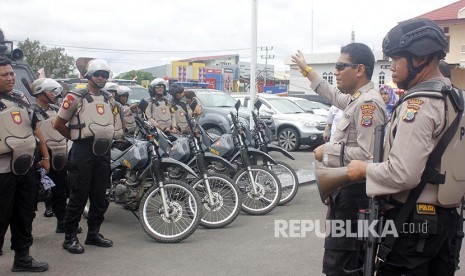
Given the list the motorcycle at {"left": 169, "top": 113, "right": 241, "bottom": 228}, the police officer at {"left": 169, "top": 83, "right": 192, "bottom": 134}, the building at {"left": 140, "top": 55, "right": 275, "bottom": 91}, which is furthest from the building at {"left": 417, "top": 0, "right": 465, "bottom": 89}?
the motorcycle at {"left": 169, "top": 113, "right": 241, "bottom": 228}

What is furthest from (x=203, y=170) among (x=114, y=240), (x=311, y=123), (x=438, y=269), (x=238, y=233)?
(x=311, y=123)

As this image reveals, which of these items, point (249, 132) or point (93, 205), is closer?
point (93, 205)

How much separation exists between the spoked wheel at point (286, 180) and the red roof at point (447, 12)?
2940cm

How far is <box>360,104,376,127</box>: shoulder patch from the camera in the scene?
2.98m

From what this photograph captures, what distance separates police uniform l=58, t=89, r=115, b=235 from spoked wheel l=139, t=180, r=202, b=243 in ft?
2.04

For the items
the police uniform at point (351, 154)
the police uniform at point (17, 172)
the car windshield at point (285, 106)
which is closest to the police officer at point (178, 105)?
the police uniform at point (17, 172)

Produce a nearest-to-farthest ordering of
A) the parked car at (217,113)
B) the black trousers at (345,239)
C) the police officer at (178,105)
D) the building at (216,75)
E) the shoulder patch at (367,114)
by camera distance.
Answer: the black trousers at (345,239) → the shoulder patch at (367,114) → the police officer at (178,105) → the parked car at (217,113) → the building at (216,75)

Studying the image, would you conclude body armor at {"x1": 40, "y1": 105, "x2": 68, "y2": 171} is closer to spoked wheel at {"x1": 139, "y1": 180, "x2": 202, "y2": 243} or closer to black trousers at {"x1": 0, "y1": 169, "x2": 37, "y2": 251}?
spoked wheel at {"x1": 139, "y1": 180, "x2": 202, "y2": 243}

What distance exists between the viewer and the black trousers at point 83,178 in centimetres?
503

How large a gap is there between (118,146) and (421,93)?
4.94 m

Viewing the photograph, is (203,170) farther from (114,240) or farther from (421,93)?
(421,93)

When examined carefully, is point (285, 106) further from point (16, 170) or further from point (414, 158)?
point (414, 158)

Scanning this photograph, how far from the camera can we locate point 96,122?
5.04m

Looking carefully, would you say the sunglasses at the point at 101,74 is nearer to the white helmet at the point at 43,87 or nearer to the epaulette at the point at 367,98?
the white helmet at the point at 43,87
